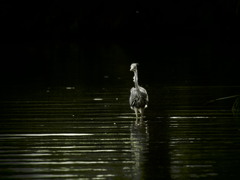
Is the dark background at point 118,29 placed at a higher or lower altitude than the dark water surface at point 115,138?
higher

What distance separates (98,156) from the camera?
7559 mm

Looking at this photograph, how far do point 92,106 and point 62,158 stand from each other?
3.92 m

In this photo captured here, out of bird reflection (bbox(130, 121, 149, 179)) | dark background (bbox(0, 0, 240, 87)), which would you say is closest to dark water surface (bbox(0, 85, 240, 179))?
bird reflection (bbox(130, 121, 149, 179))

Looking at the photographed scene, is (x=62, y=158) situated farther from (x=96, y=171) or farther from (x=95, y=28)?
(x=95, y=28)

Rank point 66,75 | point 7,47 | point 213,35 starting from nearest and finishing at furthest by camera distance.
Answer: point 66,75
point 7,47
point 213,35

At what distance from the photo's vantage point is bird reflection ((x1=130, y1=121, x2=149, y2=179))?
6961mm

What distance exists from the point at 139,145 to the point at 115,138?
1.63ft

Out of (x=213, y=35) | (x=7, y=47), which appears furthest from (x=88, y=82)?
(x=213, y=35)

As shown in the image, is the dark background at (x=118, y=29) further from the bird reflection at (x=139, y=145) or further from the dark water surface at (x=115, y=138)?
the bird reflection at (x=139, y=145)

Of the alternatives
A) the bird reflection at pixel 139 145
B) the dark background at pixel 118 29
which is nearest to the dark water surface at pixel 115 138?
the bird reflection at pixel 139 145

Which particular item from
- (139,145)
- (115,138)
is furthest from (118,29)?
(139,145)

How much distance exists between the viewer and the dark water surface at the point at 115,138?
22.8 ft

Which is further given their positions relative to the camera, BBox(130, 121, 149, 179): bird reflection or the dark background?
the dark background

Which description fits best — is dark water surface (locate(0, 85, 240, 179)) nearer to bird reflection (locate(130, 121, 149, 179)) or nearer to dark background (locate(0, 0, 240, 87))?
bird reflection (locate(130, 121, 149, 179))
